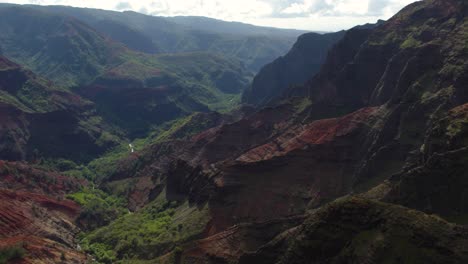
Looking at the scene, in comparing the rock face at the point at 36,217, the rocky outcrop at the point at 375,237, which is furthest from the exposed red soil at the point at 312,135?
the rocky outcrop at the point at 375,237

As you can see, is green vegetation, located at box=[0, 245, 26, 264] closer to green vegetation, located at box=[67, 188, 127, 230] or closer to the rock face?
the rock face

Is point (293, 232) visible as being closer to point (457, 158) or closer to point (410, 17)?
point (457, 158)

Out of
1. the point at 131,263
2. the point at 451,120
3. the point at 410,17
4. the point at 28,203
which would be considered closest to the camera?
the point at 451,120

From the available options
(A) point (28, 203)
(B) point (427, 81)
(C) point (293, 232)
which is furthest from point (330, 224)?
(A) point (28, 203)

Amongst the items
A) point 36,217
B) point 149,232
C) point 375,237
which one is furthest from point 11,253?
point 375,237

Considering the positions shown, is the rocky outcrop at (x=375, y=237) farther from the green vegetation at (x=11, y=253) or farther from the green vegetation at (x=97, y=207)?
the green vegetation at (x=97, y=207)

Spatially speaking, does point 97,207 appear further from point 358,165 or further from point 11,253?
point 358,165
